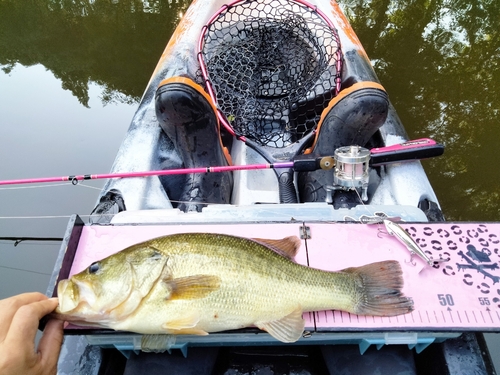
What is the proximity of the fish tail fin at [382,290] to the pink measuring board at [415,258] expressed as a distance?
0.16 feet

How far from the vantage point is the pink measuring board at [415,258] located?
1751 millimetres

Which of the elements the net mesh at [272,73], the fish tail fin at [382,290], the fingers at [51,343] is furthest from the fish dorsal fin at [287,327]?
the net mesh at [272,73]

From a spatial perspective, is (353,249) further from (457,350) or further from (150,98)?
(150,98)

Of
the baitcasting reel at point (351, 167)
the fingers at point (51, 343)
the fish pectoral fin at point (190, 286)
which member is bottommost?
the fingers at point (51, 343)

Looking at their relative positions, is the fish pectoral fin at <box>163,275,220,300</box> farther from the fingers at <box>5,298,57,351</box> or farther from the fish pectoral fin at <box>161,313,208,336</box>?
the fingers at <box>5,298,57,351</box>

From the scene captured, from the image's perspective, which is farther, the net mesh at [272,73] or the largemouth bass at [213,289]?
the net mesh at [272,73]

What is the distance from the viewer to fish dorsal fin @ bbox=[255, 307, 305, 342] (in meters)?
1.67

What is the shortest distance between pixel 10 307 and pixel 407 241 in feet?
5.90

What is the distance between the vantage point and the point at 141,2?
33.4ft

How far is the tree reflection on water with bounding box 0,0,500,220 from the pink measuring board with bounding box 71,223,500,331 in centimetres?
286

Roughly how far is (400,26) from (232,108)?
6.92 m

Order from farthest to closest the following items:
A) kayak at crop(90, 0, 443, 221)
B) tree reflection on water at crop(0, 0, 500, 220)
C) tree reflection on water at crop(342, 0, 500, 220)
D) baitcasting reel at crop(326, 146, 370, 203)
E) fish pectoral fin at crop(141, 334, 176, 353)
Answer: tree reflection on water at crop(0, 0, 500, 220) < tree reflection on water at crop(342, 0, 500, 220) < kayak at crop(90, 0, 443, 221) < baitcasting reel at crop(326, 146, 370, 203) < fish pectoral fin at crop(141, 334, 176, 353)

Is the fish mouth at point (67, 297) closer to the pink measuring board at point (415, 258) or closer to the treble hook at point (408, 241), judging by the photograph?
the pink measuring board at point (415, 258)

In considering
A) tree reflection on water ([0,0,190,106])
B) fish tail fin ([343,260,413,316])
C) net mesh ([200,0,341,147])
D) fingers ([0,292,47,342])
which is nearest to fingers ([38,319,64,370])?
fingers ([0,292,47,342])
